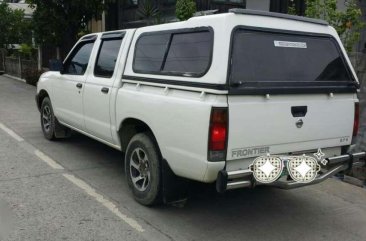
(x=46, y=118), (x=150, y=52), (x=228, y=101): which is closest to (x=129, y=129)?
(x=150, y=52)

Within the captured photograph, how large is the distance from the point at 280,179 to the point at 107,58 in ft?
9.20

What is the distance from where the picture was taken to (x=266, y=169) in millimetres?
3699

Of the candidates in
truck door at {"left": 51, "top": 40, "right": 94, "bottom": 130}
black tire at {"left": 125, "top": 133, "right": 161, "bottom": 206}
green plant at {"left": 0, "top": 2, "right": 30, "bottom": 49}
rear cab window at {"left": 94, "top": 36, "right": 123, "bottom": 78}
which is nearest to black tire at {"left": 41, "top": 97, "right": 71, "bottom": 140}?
truck door at {"left": 51, "top": 40, "right": 94, "bottom": 130}

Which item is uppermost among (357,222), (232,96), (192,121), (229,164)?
(232,96)

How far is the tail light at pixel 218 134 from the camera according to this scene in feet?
11.5

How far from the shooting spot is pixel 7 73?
22578mm

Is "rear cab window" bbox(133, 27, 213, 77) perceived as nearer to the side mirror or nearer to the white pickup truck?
the white pickup truck

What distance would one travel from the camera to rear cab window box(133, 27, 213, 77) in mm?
3840

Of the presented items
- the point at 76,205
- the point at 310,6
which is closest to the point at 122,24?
the point at 310,6

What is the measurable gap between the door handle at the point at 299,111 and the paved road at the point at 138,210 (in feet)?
3.84

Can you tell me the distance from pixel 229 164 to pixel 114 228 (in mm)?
1319

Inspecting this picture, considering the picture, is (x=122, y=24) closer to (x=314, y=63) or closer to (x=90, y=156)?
A: (x=90, y=156)

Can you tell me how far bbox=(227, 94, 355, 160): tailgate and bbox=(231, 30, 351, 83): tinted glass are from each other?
0.70 feet

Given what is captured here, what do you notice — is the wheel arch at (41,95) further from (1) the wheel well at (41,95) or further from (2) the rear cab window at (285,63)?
(2) the rear cab window at (285,63)
